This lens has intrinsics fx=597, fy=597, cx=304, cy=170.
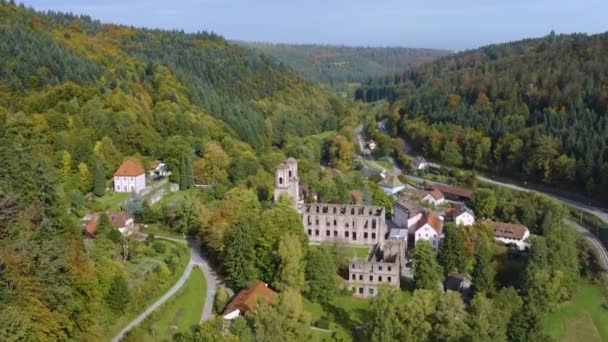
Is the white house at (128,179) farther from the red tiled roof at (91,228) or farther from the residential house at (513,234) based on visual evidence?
the residential house at (513,234)

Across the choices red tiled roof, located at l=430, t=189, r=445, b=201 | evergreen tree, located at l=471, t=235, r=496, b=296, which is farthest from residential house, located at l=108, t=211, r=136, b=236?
red tiled roof, located at l=430, t=189, r=445, b=201

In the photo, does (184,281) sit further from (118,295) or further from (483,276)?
(483,276)

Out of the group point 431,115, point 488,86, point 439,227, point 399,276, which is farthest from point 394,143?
point 399,276

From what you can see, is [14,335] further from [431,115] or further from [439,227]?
[431,115]

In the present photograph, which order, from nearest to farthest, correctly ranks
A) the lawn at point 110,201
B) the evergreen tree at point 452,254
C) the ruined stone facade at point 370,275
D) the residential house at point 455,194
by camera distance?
the ruined stone facade at point 370,275 → the evergreen tree at point 452,254 → the lawn at point 110,201 → the residential house at point 455,194

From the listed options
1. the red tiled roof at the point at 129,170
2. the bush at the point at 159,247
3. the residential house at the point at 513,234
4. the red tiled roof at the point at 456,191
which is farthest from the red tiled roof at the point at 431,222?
the red tiled roof at the point at 129,170
